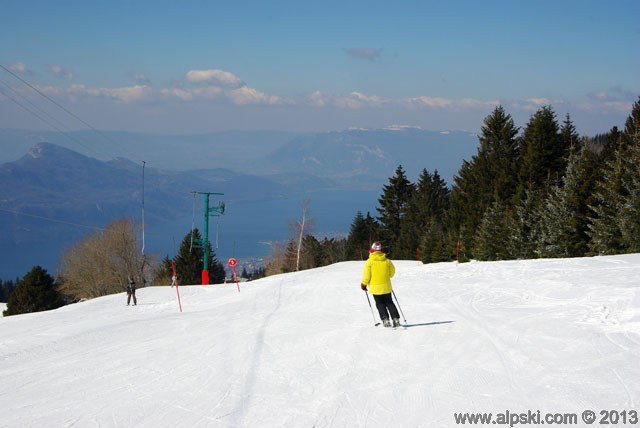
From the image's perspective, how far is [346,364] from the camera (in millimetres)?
9062

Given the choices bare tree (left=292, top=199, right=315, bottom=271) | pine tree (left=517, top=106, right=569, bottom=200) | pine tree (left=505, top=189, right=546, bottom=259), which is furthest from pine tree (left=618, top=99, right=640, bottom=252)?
bare tree (left=292, top=199, right=315, bottom=271)

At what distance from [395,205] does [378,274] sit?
67124 millimetres

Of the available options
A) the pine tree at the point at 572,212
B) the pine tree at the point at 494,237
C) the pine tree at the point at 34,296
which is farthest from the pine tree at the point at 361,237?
the pine tree at the point at 572,212

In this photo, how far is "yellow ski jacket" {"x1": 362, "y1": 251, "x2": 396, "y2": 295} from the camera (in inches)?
448

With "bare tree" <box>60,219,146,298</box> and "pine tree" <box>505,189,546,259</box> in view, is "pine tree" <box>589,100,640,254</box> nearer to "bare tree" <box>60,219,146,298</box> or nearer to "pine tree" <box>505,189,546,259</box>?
"pine tree" <box>505,189,546,259</box>

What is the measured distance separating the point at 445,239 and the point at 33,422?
42413mm

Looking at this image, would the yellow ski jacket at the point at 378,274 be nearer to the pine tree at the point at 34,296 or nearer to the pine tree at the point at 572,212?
the pine tree at the point at 572,212

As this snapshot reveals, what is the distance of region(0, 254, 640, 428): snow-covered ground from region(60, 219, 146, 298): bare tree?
152 feet

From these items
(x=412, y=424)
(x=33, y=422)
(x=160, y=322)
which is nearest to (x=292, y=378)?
(x=412, y=424)

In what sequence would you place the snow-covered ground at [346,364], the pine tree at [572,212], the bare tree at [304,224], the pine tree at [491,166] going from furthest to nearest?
the bare tree at [304,224] < the pine tree at [491,166] < the pine tree at [572,212] < the snow-covered ground at [346,364]

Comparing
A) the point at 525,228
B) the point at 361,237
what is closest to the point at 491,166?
the point at 525,228

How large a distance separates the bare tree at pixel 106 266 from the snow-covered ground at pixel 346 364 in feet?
152

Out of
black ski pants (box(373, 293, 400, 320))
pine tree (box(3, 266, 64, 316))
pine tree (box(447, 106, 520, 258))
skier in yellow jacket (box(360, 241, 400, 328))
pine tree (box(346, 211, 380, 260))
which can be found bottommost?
pine tree (box(3, 266, 64, 316))

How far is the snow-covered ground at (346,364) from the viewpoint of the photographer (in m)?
6.89
